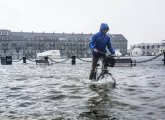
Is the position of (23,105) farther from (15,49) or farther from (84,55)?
(84,55)

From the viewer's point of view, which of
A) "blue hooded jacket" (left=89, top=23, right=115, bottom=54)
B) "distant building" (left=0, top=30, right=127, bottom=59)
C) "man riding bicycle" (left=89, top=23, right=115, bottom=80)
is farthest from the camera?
"distant building" (left=0, top=30, right=127, bottom=59)

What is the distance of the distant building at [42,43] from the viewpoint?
104875mm

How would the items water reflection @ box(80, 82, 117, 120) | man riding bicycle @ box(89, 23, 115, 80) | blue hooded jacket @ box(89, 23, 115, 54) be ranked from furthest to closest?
1. blue hooded jacket @ box(89, 23, 115, 54)
2. man riding bicycle @ box(89, 23, 115, 80)
3. water reflection @ box(80, 82, 117, 120)

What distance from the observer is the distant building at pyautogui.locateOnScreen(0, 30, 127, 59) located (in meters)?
105

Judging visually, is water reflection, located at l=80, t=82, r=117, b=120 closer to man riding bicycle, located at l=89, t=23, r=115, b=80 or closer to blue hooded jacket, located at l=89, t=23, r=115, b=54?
man riding bicycle, located at l=89, t=23, r=115, b=80

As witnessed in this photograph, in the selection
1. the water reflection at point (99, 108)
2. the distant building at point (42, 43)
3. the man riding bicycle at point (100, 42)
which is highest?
the distant building at point (42, 43)

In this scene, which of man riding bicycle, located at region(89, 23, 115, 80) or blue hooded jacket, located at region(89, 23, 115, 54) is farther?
blue hooded jacket, located at region(89, 23, 115, 54)

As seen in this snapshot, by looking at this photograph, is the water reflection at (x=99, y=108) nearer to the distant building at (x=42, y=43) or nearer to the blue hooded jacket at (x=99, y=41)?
the blue hooded jacket at (x=99, y=41)

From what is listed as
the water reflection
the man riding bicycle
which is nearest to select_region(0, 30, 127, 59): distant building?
the man riding bicycle

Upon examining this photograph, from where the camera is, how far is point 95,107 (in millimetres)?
4527

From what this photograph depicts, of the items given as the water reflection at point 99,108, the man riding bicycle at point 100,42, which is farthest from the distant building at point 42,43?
the water reflection at point 99,108

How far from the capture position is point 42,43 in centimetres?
11169

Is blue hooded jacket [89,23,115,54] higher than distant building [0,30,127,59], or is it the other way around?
distant building [0,30,127,59]

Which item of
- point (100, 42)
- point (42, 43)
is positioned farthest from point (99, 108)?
point (42, 43)
